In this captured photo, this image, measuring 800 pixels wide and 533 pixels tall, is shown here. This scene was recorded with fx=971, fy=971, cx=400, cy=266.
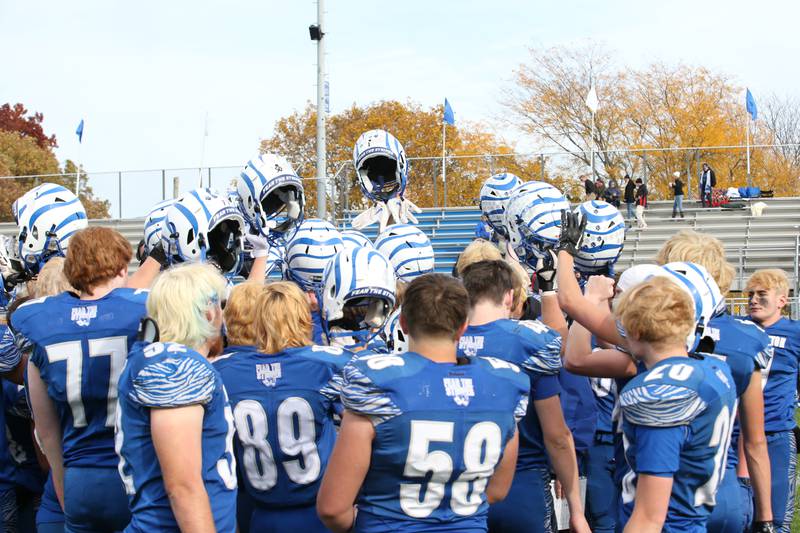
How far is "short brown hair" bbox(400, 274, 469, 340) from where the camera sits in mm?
3246

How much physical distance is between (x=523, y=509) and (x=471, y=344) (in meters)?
0.81

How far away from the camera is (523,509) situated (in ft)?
14.0

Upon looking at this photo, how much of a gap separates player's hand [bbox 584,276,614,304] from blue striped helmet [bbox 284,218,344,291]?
1.39 metres

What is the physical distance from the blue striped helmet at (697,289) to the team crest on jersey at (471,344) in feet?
2.56

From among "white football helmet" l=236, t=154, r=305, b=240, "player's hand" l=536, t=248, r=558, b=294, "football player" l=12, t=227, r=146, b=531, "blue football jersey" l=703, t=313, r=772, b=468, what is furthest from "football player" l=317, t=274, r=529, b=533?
"white football helmet" l=236, t=154, r=305, b=240

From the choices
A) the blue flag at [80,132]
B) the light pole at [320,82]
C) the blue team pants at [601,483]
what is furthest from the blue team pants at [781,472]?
the blue flag at [80,132]


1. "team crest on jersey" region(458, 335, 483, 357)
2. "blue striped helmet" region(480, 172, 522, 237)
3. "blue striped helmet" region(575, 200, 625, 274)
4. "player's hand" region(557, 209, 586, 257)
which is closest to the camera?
"team crest on jersey" region(458, 335, 483, 357)

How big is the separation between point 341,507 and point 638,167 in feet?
79.6

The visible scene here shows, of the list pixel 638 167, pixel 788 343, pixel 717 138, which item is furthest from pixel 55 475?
pixel 717 138

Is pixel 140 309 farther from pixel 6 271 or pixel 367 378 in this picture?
pixel 6 271

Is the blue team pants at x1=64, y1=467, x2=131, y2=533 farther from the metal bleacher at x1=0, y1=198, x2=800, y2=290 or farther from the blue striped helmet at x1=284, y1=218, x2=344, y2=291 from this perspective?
the metal bleacher at x1=0, y1=198, x2=800, y2=290

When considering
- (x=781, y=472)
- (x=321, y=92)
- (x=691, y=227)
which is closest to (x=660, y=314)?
(x=781, y=472)

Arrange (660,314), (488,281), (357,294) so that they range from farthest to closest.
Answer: (357,294) < (488,281) < (660,314)

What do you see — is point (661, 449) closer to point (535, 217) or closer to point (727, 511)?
point (727, 511)
